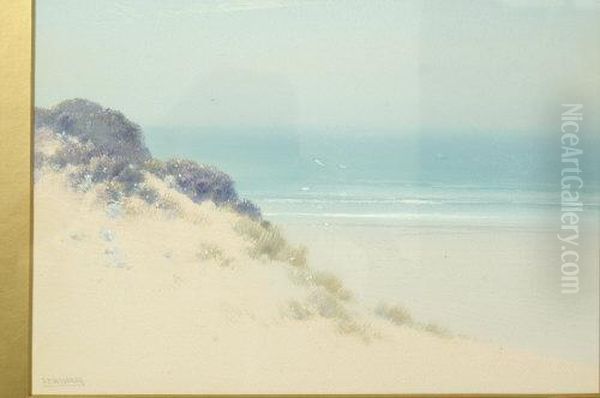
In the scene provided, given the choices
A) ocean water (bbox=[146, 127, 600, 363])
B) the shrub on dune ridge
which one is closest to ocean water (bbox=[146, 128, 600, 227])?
ocean water (bbox=[146, 127, 600, 363])

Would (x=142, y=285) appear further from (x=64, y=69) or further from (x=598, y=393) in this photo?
(x=598, y=393)

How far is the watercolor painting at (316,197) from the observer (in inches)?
45.0

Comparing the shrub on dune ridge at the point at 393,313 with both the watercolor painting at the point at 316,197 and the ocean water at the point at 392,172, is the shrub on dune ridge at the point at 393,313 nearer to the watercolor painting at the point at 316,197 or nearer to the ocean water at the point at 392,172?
the watercolor painting at the point at 316,197

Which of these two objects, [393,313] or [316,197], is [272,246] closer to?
[316,197]

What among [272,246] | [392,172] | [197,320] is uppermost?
[392,172]

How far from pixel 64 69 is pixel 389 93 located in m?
0.55

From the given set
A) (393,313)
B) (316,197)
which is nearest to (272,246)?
(316,197)

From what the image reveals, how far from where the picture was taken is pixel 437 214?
3.85 feet

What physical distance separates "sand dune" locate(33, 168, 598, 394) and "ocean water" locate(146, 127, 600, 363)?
6 cm

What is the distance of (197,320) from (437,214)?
45cm

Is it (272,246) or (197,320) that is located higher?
(272,246)

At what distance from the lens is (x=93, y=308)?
114 centimetres

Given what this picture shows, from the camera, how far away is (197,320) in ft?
3.77

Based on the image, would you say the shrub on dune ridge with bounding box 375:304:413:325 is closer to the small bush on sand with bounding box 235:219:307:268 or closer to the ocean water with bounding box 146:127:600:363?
the ocean water with bounding box 146:127:600:363
